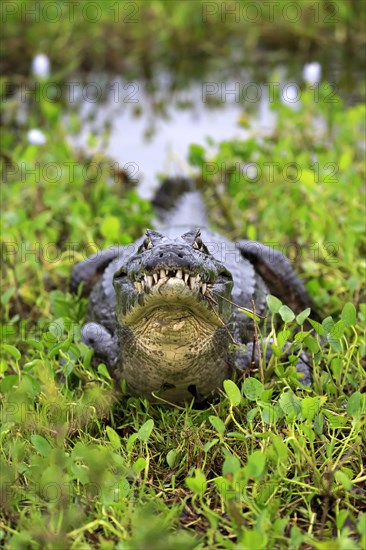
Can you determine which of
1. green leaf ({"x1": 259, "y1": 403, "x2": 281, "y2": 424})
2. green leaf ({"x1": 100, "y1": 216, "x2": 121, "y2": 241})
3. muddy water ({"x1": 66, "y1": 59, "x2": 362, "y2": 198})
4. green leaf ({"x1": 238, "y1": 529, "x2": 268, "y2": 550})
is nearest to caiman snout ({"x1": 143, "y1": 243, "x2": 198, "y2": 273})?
green leaf ({"x1": 259, "y1": 403, "x2": 281, "y2": 424})

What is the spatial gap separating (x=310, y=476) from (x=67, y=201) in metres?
2.98

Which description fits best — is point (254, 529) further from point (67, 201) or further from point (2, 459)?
point (67, 201)

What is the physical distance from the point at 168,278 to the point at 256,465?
73 cm

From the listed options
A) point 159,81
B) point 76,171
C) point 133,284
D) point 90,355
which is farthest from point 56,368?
point 159,81

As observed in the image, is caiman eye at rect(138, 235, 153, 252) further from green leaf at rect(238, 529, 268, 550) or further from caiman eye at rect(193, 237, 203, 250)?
green leaf at rect(238, 529, 268, 550)

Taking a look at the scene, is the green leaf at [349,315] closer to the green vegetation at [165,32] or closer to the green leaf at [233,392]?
the green leaf at [233,392]

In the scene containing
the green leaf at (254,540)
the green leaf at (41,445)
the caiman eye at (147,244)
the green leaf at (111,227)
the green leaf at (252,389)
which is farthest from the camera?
the green leaf at (111,227)

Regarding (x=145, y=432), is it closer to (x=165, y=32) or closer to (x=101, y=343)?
(x=101, y=343)

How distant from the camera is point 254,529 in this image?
2.44 m

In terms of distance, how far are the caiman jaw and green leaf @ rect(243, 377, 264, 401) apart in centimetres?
39

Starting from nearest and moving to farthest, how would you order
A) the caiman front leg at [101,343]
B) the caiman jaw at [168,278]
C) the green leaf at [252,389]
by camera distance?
the caiman jaw at [168,278] < the green leaf at [252,389] < the caiman front leg at [101,343]

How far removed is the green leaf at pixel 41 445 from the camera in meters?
2.79

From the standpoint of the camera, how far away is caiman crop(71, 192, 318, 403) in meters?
2.93

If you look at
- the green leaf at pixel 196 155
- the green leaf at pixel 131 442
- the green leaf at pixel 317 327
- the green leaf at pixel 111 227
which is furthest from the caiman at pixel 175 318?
the green leaf at pixel 196 155
